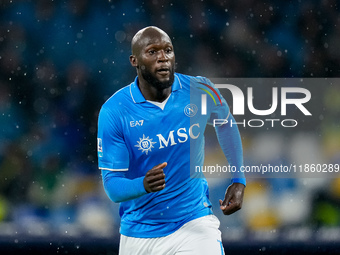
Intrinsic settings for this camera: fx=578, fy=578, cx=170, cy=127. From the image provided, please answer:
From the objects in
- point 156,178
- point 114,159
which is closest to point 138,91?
point 114,159

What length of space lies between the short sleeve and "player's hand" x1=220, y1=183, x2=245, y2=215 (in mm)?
612

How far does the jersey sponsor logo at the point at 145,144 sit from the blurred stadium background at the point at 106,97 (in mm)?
2969

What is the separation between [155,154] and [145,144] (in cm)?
8

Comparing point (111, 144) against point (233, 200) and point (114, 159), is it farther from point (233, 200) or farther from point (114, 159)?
point (233, 200)

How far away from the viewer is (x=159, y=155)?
346cm

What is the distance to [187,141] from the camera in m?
3.46

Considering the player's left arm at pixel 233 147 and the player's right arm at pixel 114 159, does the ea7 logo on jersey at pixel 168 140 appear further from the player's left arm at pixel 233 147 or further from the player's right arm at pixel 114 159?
the player's left arm at pixel 233 147

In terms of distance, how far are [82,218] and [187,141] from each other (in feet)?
10.4

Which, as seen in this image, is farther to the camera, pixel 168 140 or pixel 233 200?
pixel 168 140

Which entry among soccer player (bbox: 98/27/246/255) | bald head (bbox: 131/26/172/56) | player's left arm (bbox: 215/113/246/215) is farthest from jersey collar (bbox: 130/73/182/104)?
player's left arm (bbox: 215/113/246/215)

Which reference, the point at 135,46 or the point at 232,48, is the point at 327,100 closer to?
the point at 232,48

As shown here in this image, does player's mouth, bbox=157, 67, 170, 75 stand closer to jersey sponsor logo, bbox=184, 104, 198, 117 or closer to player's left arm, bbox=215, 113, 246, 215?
jersey sponsor logo, bbox=184, 104, 198, 117

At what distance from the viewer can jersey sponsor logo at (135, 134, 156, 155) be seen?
11.3 feet

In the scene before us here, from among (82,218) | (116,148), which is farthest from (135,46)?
(82,218)
